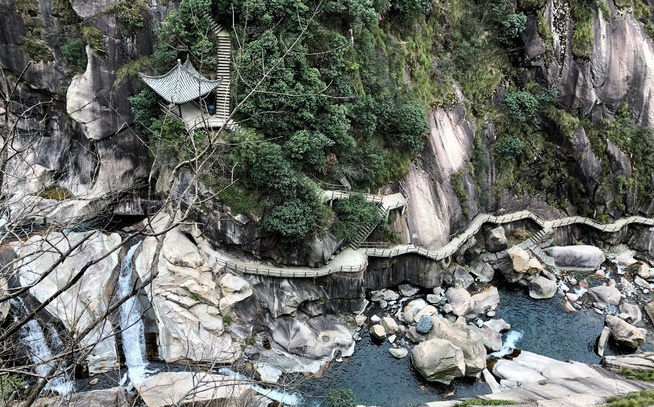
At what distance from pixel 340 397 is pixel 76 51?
76.9 feet

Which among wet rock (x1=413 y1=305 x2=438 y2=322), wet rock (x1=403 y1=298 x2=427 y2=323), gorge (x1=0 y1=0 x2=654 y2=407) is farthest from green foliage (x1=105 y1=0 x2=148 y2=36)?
wet rock (x1=413 y1=305 x2=438 y2=322)

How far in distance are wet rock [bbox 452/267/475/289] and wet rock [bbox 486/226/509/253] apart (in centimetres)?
290

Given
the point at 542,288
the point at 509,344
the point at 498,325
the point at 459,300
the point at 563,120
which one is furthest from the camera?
the point at 563,120

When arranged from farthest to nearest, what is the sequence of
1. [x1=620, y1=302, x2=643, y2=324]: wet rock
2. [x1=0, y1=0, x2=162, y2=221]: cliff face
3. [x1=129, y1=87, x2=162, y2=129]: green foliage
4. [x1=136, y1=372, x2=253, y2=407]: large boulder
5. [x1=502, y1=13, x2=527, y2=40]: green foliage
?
[x1=502, y1=13, x2=527, y2=40]: green foliage → [x1=620, y1=302, x2=643, y2=324]: wet rock → [x1=0, y1=0, x2=162, y2=221]: cliff face → [x1=129, y1=87, x2=162, y2=129]: green foliage → [x1=136, y1=372, x2=253, y2=407]: large boulder

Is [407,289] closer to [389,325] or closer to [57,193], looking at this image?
[389,325]

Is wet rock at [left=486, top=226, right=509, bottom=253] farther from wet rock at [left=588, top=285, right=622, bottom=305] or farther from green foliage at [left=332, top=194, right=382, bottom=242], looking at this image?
green foliage at [left=332, top=194, right=382, bottom=242]

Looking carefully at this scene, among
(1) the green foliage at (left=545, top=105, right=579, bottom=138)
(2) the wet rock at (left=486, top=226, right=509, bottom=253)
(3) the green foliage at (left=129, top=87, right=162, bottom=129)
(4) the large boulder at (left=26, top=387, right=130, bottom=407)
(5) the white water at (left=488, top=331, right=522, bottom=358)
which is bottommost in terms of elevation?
(5) the white water at (left=488, top=331, right=522, bottom=358)

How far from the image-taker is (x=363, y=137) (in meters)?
27.7

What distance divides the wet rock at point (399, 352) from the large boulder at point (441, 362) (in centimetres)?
125

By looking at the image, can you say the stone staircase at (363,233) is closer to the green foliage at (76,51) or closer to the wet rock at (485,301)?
the wet rock at (485,301)

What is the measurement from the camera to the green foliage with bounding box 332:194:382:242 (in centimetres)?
2620

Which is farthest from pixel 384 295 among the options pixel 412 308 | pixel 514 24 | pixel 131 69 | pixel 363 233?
pixel 514 24

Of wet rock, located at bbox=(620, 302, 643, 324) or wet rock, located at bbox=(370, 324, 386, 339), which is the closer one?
wet rock, located at bbox=(370, 324, 386, 339)

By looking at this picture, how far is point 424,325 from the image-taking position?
25.2 m
